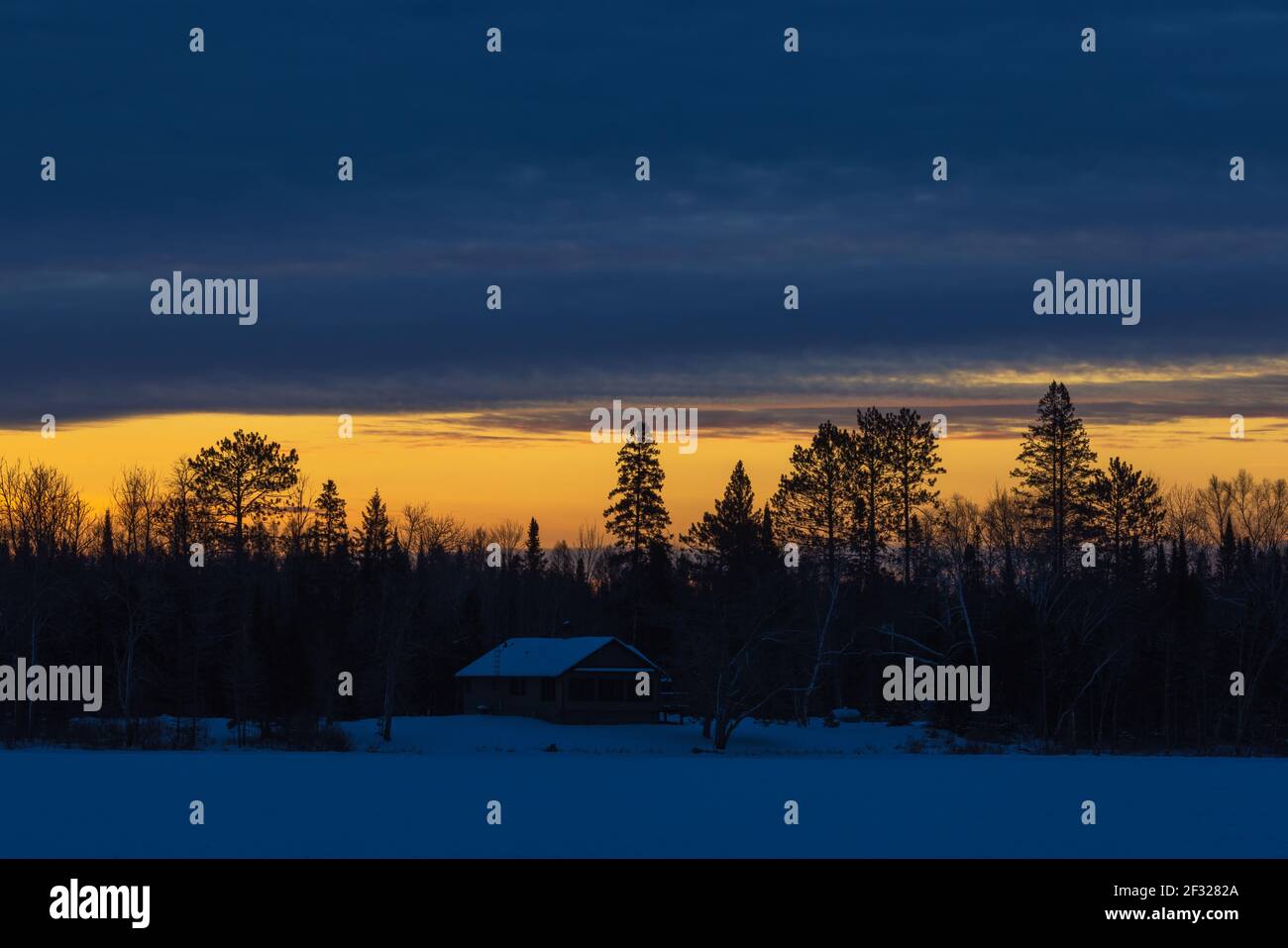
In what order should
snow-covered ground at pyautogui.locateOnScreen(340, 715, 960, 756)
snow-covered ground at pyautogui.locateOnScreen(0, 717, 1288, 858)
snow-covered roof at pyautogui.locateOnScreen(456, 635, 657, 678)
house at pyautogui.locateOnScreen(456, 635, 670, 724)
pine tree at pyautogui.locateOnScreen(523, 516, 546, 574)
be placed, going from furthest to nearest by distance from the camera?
1. pine tree at pyautogui.locateOnScreen(523, 516, 546, 574)
2. snow-covered roof at pyautogui.locateOnScreen(456, 635, 657, 678)
3. house at pyautogui.locateOnScreen(456, 635, 670, 724)
4. snow-covered ground at pyautogui.locateOnScreen(340, 715, 960, 756)
5. snow-covered ground at pyautogui.locateOnScreen(0, 717, 1288, 858)

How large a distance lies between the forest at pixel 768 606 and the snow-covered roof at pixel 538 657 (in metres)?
4.02

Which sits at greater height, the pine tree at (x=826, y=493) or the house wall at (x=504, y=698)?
the pine tree at (x=826, y=493)

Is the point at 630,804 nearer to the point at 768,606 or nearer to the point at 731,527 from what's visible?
the point at 768,606

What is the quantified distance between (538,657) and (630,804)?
47.7 m

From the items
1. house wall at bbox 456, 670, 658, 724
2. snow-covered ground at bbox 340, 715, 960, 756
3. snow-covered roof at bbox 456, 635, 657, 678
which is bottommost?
snow-covered ground at bbox 340, 715, 960, 756

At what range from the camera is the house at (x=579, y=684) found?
279ft

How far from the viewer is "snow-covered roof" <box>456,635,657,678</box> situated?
86.3 meters

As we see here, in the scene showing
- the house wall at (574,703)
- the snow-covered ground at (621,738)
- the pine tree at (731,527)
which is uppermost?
the pine tree at (731,527)

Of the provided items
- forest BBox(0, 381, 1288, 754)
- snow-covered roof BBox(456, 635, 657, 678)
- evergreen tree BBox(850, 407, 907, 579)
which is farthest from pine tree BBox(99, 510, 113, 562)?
evergreen tree BBox(850, 407, 907, 579)

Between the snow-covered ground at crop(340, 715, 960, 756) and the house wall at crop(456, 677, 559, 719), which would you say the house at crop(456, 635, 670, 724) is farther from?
the snow-covered ground at crop(340, 715, 960, 756)

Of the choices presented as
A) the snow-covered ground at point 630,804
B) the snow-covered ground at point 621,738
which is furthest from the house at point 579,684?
the snow-covered ground at point 630,804

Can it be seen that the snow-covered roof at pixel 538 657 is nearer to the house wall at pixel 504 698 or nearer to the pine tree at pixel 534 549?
the house wall at pixel 504 698

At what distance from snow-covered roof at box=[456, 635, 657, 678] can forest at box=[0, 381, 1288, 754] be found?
13.2 feet
